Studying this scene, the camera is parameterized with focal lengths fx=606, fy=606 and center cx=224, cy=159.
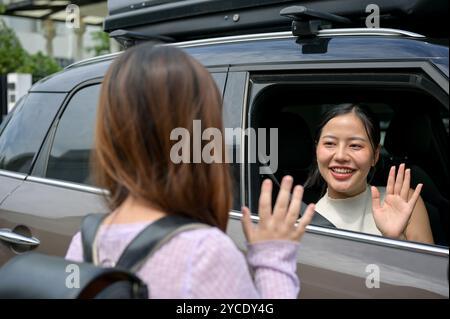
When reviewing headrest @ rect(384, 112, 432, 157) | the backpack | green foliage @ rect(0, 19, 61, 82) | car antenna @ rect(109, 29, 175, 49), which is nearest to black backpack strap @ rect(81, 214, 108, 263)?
the backpack

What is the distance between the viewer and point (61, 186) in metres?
2.68

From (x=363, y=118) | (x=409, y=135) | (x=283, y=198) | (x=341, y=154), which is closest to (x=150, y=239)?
(x=283, y=198)

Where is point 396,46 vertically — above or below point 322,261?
above

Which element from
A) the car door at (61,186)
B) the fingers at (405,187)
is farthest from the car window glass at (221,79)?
the fingers at (405,187)

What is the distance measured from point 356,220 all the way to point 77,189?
1192 millimetres

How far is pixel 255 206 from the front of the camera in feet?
7.54

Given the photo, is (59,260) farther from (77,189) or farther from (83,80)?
(83,80)

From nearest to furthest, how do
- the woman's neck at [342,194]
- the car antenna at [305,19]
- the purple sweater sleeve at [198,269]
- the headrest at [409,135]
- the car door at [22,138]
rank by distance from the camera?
the purple sweater sleeve at [198,269], the car antenna at [305,19], the woman's neck at [342,194], the car door at [22,138], the headrest at [409,135]

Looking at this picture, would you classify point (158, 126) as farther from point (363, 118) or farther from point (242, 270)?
point (363, 118)

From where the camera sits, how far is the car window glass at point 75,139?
273 centimetres

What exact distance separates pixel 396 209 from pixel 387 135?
134 centimetres

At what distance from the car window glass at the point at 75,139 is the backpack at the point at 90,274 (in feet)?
4.29

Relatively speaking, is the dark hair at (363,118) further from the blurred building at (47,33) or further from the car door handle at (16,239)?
the blurred building at (47,33)
